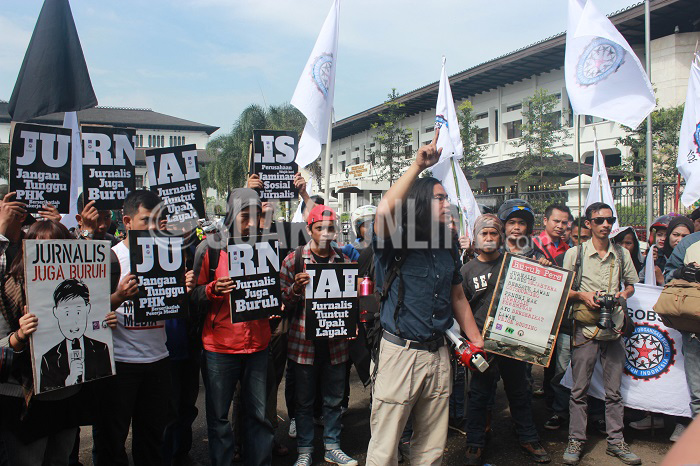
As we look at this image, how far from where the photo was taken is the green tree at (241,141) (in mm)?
38438

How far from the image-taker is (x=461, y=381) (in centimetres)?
527

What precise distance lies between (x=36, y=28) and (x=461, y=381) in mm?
5068

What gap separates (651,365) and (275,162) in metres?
4.09

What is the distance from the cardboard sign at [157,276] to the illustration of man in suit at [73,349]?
349 mm

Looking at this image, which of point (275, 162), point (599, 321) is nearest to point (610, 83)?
point (599, 321)

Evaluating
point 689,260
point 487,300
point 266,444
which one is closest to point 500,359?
point 487,300

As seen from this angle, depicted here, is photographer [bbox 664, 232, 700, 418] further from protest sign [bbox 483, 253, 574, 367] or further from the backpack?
protest sign [bbox 483, 253, 574, 367]


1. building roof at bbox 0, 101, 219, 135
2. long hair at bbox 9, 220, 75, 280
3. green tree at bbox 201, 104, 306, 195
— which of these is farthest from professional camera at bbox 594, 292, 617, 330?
building roof at bbox 0, 101, 219, 135

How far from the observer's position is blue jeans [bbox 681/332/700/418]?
4.53 m

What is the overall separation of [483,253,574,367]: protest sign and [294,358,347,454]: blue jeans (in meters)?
1.26

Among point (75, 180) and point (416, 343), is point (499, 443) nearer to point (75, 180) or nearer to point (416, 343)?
point (416, 343)

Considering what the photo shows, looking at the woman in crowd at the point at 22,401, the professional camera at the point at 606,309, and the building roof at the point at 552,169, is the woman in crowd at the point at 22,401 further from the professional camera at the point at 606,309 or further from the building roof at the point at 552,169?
the building roof at the point at 552,169

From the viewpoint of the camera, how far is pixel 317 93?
247 inches

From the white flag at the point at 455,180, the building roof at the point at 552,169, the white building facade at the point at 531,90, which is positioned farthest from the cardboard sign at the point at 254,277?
the building roof at the point at 552,169
